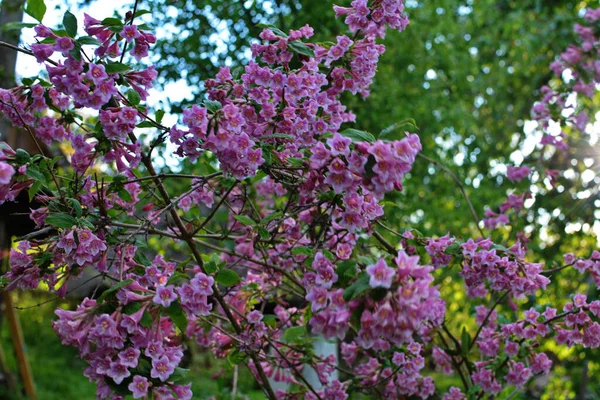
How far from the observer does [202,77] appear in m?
3.64

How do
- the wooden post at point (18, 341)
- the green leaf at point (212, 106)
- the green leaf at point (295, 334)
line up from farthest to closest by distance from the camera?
the wooden post at point (18, 341) < the green leaf at point (295, 334) < the green leaf at point (212, 106)

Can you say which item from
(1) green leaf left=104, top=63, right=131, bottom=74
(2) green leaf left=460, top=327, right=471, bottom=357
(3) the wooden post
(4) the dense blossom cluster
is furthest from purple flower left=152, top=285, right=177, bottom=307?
(3) the wooden post

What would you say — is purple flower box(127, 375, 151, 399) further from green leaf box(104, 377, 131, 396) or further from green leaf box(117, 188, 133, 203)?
green leaf box(117, 188, 133, 203)

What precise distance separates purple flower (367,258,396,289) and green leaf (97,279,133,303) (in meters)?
0.54

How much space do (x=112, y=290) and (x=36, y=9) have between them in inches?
27.0

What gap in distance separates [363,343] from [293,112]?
697mm

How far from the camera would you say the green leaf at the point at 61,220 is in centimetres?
146

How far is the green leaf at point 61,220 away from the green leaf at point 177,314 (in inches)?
13.1

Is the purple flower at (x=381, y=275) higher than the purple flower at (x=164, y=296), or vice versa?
the purple flower at (x=381, y=275)

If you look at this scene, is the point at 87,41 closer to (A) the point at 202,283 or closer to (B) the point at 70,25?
(B) the point at 70,25

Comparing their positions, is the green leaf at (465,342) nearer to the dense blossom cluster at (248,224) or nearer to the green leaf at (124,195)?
the dense blossom cluster at (248,224)

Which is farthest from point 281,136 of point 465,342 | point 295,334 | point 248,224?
point 465,342

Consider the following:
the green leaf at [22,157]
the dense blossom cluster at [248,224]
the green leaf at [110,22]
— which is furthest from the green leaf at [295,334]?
the green leaf at [110,22]

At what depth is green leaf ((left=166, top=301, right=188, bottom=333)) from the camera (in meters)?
1.36
